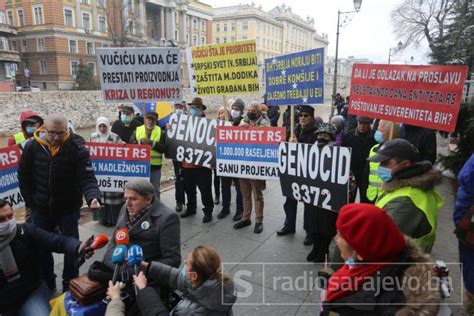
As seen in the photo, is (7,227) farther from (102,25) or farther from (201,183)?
(102,25)

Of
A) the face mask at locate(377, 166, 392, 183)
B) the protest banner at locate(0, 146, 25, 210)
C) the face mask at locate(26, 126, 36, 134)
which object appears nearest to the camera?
the face mask at locate(377, 166, 392, 183)

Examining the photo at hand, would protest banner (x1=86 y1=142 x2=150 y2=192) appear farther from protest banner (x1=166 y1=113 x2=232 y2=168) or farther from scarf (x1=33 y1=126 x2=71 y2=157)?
scarf (x1=33 y1=126 x2=71 y2=157)

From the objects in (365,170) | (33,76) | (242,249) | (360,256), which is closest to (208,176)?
(242,249)

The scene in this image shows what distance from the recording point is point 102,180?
520 centimetres

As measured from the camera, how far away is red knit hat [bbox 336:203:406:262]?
1.51m

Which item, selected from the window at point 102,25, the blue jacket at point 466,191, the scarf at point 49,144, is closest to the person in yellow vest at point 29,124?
the scarf at point 49,144

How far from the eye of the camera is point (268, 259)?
14.4ft

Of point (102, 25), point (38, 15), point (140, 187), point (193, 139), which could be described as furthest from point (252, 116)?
point (102, 25)

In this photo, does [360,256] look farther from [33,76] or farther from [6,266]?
[33,76]

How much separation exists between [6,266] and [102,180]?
2.55 meters

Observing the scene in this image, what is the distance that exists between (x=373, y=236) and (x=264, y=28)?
108m

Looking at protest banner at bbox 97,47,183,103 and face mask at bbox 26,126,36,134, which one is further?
protest banner at bbox 97,47,183,103

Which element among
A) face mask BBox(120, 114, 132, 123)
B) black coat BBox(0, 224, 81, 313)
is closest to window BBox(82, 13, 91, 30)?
face mask BBox(120, 114, 132, 123)

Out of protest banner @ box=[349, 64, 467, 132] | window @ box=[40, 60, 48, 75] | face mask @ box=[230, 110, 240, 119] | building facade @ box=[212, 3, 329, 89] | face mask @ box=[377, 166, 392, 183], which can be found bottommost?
face mask @ box=[377, 166, 392, 183]
